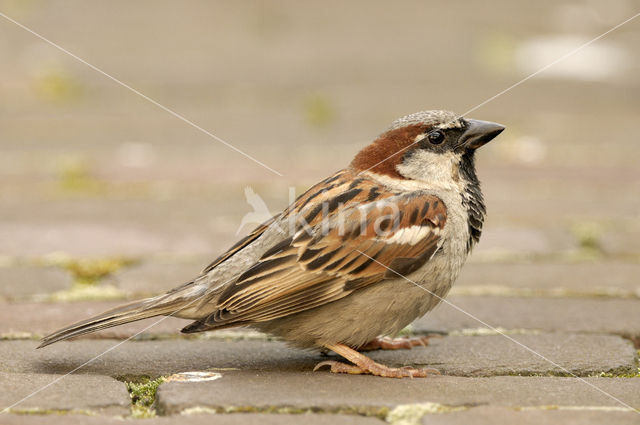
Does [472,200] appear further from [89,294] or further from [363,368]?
[89,294]

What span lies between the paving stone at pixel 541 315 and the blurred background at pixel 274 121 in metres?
0.21

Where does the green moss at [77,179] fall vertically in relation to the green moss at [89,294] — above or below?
above

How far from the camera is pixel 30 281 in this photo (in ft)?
13.6

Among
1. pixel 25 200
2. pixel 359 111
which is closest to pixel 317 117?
pixel 359 111

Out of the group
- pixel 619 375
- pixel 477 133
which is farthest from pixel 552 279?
pixel 619 375

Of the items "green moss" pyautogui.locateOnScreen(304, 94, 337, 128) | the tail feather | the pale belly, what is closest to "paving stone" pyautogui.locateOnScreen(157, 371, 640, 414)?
the pale belly

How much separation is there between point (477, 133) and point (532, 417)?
151cm

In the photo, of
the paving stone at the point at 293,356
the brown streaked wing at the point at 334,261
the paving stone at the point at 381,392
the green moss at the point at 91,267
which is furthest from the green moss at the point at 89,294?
the paving stone at the point at 381,392

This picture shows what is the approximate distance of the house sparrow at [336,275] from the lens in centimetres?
328

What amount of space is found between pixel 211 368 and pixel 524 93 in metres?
6.03

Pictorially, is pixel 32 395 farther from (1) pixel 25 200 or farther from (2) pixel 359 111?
(2) pixel 359 111

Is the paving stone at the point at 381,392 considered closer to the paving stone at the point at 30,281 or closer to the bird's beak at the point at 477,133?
the bird's beak at the point at 477,133

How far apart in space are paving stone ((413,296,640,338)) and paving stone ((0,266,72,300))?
1.62 metres

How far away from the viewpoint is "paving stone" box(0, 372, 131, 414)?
8.86 ft
